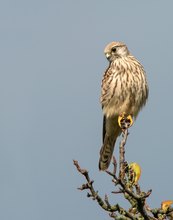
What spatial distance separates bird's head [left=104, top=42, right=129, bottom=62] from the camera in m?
9.04

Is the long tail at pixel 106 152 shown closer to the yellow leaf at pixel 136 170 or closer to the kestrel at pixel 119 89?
the kestrel at pixel 119 89

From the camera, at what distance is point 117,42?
9211mm

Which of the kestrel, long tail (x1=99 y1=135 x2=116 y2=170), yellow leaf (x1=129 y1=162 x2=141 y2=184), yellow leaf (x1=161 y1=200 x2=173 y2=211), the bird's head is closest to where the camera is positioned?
yellow leaf (x1=161 y1=200 x2=173 y2=211)

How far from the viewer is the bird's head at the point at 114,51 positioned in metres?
9.04

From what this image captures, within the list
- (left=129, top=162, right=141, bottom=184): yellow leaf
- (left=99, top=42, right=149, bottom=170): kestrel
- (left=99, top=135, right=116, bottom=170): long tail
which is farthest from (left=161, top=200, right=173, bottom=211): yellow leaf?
(left=99, top=135, right=116, bottom=170): long tail

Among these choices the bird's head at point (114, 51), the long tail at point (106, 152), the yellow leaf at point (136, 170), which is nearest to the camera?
the yellow leaf at point (136, 170)

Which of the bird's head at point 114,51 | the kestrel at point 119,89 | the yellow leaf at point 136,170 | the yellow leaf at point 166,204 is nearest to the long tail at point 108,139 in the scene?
the kestrel at point 119,89

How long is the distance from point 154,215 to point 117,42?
5.60 m

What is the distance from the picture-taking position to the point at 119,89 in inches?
328

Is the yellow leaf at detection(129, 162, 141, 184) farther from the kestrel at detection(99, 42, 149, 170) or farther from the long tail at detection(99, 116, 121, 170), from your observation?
the long tail at detection(99, 116, 121, 170)

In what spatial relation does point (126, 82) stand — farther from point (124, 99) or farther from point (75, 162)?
point (75, 162)

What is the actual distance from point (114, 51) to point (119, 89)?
0.99 metres

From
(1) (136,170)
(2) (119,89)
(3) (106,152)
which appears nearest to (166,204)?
(1) (136,170)

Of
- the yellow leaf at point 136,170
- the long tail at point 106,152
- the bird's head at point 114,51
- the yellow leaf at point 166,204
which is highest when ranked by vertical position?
the bird's head at point 114,51
